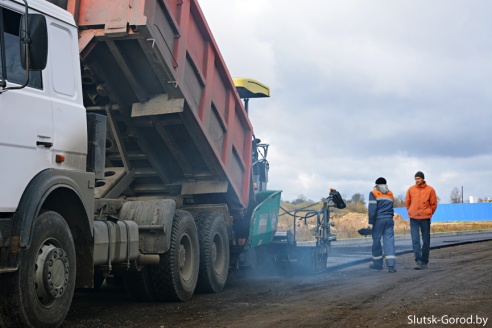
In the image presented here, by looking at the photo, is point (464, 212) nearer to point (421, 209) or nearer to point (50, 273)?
point (421, 209)

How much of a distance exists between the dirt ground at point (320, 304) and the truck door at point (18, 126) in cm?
152

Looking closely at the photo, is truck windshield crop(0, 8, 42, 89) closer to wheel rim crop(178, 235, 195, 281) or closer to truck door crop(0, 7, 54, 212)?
truck door crop(0, 7, 54, 212)

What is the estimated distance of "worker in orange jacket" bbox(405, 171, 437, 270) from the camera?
1197cm

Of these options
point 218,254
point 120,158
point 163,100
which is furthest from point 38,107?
point 218,254

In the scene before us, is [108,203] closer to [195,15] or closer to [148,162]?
[148,162]

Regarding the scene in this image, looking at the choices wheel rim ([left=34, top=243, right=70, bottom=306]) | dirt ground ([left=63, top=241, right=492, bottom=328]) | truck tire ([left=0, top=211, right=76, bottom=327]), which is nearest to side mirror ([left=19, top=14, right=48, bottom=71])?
truck tire ([left=0, top=211, right=76, bottom=327])

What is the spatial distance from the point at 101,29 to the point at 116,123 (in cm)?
148

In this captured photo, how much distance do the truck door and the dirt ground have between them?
1517 millimetres

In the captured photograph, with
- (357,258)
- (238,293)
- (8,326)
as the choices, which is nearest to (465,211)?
(357,258)

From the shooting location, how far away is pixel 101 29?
6840 mm

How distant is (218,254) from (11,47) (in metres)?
4.68

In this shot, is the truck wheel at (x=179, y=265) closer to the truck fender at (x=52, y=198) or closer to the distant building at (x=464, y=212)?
the truck fender at (x=52, y=198)

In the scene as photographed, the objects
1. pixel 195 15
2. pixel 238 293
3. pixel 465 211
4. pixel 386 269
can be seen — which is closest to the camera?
pixel 195 15

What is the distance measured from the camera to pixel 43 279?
5172 millimetres
